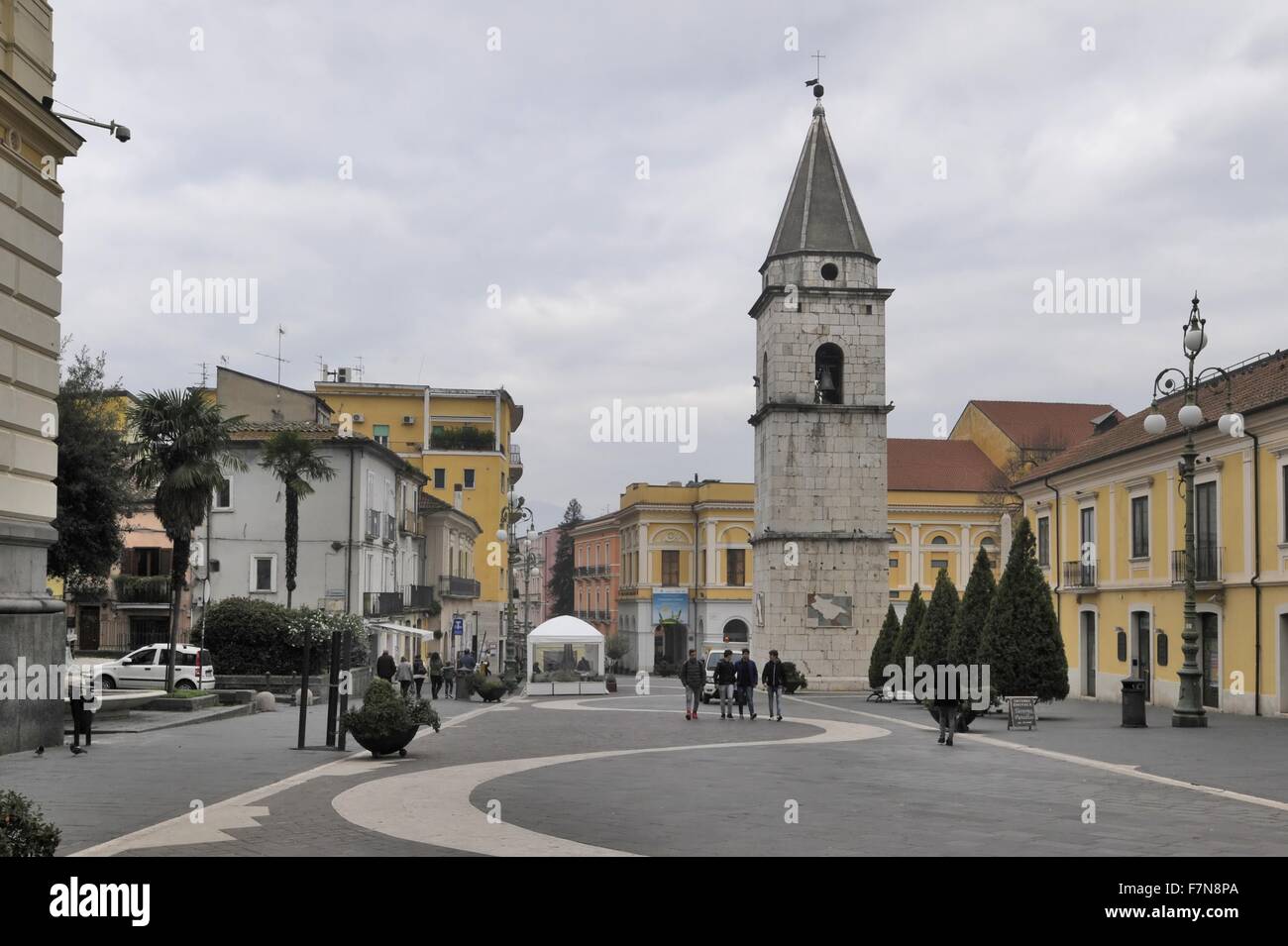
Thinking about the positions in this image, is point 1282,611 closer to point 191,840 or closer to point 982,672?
point 982,672

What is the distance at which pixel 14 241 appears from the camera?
55.3ft

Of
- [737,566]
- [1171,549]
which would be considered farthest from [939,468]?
[1171,549]

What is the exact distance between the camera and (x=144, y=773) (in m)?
16.4

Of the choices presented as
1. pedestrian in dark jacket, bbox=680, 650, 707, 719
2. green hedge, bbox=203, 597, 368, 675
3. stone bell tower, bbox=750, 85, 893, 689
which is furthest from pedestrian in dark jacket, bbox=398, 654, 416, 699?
stone bell tower, bbox=750, 85, 893, 689

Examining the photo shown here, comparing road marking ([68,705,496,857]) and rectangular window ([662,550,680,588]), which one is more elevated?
rectangular window ([662,550,680,588])

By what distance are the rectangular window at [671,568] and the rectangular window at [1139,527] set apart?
47697 millimetres

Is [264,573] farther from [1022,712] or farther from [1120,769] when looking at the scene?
[1120,769]

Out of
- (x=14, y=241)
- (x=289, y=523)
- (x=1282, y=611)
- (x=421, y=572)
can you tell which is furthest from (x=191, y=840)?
(x=421, y=572)

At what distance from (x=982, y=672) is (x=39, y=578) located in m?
19.7

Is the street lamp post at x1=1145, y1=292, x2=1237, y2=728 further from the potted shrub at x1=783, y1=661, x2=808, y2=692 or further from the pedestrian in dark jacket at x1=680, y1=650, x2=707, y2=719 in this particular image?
the potted shrub at x1=783, y1=661, x2=808, y2=692

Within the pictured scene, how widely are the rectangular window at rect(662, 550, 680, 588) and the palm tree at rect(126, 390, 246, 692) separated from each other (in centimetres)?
5286

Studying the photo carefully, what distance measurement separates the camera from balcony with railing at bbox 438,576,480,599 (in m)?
65.6

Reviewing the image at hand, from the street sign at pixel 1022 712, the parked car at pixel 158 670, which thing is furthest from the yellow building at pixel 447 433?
the street sign at pixel 1022 712

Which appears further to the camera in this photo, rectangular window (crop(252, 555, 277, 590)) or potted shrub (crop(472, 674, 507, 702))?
rectangular window (crop(252, 555, 277, 590))
